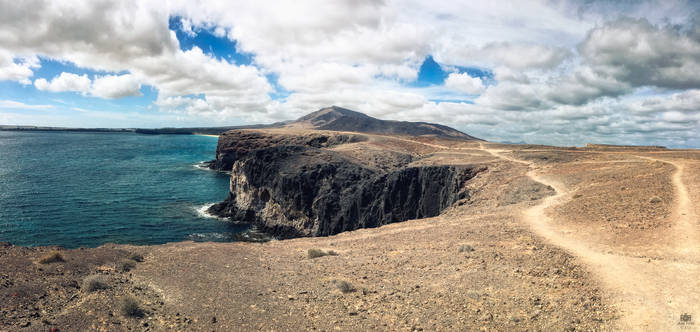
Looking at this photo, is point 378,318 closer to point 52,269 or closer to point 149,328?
Result: point 149,328

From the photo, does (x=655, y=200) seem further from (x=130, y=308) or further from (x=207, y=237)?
(x=207, y=237)

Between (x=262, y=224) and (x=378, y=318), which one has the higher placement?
(x=378, y=318)

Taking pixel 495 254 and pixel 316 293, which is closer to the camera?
pixel 316 293

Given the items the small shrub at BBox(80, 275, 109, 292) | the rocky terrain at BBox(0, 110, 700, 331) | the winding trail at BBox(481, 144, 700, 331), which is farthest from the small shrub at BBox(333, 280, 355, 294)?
the small shrub at BBox(80, 275, 109, 292)

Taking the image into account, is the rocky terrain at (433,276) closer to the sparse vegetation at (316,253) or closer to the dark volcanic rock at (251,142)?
the sparse vegetation at (316,253)

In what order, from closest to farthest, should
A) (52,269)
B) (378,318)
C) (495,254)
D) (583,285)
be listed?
(378,318) < (583,285) < (52,269) < (495,254)

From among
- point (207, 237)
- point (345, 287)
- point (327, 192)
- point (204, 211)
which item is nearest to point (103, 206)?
point (204, 211)

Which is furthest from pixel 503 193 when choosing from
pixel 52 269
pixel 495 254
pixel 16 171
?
pixel 16 171
